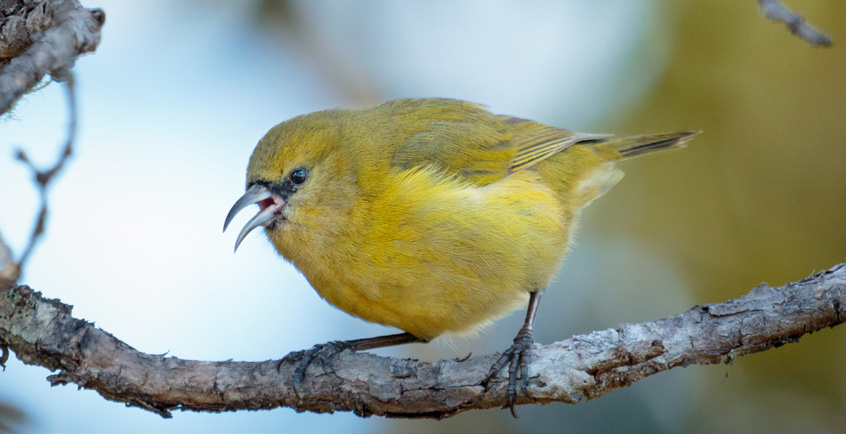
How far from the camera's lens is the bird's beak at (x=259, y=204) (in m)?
3.61

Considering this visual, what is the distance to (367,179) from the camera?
12.5ft

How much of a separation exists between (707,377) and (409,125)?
8.31ft

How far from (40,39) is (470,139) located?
2589 mm

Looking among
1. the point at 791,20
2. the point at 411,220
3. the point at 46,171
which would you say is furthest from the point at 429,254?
the point at 791,20

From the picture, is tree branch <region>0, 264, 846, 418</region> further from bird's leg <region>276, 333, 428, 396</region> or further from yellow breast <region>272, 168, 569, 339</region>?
yellow breast <region>272, 168, 569, 339</region>

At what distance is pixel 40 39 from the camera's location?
2096mm

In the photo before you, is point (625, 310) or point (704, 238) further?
point (625, 310)

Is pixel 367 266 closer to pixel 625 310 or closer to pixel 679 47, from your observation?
pixel 625 310

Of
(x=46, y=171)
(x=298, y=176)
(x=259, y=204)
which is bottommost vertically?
(x=46, y=171)

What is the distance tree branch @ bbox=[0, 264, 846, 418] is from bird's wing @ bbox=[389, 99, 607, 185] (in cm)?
122

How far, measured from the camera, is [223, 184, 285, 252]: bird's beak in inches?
142

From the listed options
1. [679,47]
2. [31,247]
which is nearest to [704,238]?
[679,47]

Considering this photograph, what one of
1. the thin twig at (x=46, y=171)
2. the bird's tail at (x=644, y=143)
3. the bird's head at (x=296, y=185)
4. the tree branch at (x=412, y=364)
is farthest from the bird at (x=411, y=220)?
the thin twig at (x=46, y=171)

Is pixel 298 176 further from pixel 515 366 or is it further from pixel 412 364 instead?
pixel 515 366
